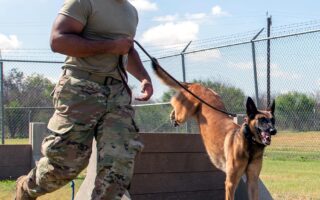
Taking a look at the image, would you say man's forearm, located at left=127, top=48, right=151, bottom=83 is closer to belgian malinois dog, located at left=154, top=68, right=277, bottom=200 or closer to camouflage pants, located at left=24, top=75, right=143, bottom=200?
camouflage pants, located at left=24, top=75, right=143, bottom=200

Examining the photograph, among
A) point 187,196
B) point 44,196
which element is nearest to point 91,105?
point 187,196

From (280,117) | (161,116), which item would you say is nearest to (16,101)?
(161,116)

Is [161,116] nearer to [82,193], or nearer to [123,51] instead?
[82,193]

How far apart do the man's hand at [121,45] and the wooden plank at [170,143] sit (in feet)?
7.54

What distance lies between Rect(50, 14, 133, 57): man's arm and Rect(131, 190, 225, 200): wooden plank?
2.62 metres

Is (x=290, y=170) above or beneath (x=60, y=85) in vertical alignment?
beneath

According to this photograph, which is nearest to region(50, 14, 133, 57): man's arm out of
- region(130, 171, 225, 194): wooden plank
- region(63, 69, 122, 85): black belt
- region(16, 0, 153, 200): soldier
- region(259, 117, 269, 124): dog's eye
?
region(16, 0, 153, 200): soldier

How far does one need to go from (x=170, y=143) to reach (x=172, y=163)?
242 mm

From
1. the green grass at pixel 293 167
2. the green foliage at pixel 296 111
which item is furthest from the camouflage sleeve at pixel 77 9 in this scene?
the green foliage at pixel 296 111

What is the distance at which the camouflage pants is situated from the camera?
3.25m

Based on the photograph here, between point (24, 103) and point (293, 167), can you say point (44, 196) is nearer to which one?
point (293, 167)

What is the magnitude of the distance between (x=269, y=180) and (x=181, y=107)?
8.00 feet

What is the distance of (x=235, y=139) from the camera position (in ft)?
19.2

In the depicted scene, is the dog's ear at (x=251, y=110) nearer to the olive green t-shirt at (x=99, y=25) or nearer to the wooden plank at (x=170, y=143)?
the wooden plank at (x=170, y=143)
